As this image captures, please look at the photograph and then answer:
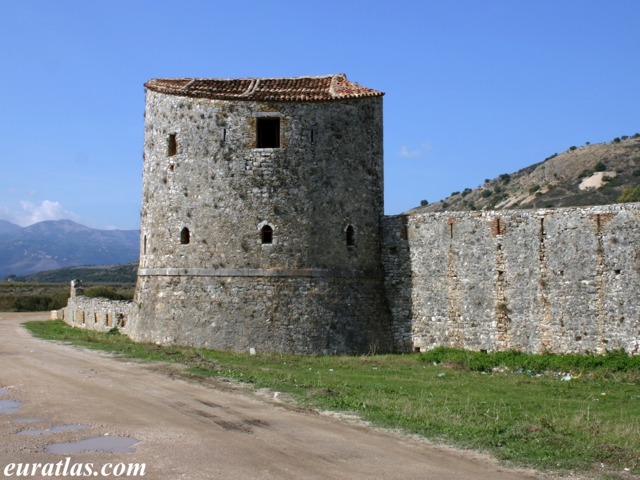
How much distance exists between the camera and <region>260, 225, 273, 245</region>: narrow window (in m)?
23.5

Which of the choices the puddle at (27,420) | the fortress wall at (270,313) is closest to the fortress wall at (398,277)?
the fortress wall at (270,313)

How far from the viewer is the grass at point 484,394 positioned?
11000 millimetres

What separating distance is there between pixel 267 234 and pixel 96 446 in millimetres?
13687

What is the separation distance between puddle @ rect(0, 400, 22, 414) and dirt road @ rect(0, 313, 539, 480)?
0.07 ft

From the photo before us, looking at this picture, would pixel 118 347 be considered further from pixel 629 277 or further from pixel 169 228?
pixel 629 277

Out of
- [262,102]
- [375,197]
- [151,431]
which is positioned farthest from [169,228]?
[151,431]

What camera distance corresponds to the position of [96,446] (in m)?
10.3

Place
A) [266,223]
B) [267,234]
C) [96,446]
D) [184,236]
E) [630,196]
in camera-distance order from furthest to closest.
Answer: [630,196]
[184,236]
[267,234]
[266,223]
[96,446]

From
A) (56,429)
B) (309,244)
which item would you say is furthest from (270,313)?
(56,429)

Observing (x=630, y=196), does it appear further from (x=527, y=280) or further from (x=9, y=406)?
(x=9, y=406)

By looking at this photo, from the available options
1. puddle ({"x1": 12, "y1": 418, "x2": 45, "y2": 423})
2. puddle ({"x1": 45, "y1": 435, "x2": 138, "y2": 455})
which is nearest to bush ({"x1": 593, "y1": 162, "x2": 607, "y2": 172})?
puddle ({"x1": 12, "y1": 418, "x2": 45, "y2": 423})

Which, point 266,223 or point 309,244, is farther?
point 309,244

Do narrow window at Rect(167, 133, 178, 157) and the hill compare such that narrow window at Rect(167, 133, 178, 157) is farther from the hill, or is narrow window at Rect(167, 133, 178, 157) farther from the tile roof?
the hill

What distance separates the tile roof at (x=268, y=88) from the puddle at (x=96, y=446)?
1493 centimetres
